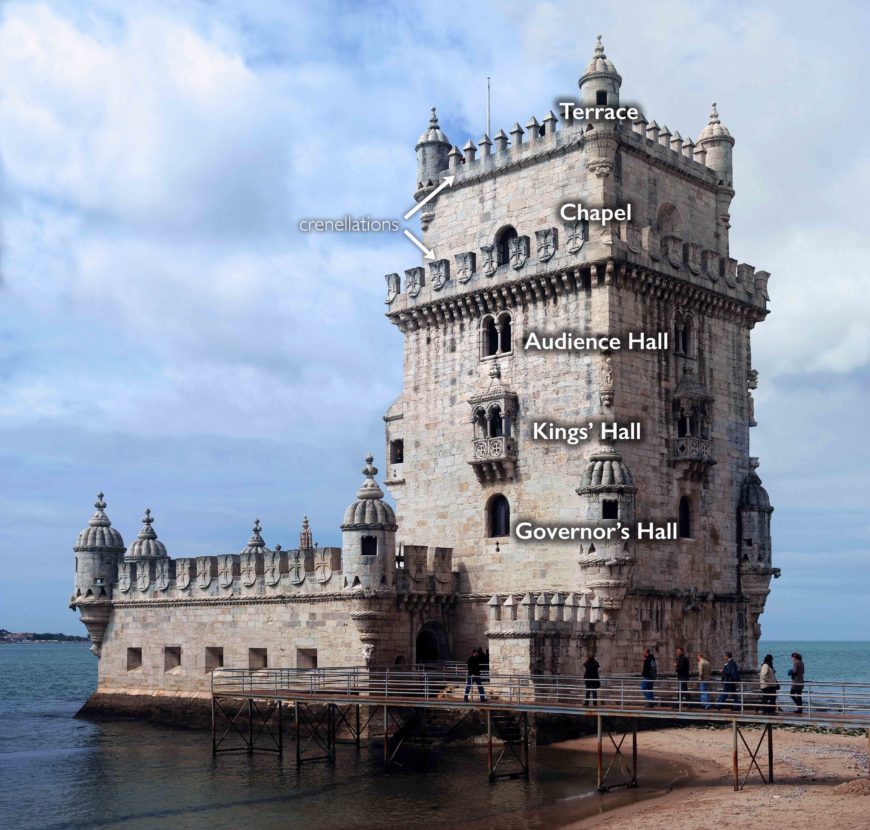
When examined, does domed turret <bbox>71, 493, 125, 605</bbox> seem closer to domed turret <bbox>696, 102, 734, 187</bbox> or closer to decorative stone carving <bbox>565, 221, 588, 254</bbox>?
decorative stone carving <bbox>565, 221, 588, 254</bbox>

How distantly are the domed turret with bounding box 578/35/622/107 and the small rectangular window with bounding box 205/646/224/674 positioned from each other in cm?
2416

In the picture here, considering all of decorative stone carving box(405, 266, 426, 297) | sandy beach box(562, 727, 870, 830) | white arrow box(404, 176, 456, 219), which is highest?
white arrow box(404, 176, 456, 219)

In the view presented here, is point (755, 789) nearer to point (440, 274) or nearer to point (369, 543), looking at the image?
point (369, 543)

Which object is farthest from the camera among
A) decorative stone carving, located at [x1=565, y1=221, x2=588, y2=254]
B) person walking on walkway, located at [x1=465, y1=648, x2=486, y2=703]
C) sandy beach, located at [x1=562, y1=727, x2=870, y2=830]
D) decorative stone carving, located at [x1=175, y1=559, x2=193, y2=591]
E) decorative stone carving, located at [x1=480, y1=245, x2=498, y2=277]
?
decorative stone carving, located at [x1=175, y1=559, x2=193, y2=591]

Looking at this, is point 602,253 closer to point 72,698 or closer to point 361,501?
point 361,501

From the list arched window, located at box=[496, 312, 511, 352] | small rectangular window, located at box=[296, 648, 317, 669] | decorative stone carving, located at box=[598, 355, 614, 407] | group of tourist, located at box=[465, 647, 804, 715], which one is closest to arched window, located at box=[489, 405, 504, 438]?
arched window, located at box=[496, 312, 511, 352]

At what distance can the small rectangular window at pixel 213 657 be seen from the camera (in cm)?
4806

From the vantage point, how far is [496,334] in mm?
44750

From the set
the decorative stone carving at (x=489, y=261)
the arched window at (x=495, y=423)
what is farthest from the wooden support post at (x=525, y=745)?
the decorative stone carving at (x=489, y=261)

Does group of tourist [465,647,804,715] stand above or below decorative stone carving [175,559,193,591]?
below

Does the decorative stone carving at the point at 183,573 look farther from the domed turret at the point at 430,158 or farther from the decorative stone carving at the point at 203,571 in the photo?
the domed turret at the point at 430,158

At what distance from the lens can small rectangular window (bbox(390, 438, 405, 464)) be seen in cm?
4728

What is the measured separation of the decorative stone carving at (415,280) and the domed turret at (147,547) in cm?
1681

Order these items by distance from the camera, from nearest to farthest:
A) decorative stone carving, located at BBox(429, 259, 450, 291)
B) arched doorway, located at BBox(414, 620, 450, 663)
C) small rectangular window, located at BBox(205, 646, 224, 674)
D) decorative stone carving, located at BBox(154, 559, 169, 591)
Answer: arched doorway, located at BBox(414, 620, 450, 663), decorative stone carving, located at BBox(429, 259, 450, 291), small rectangular window, located at BBox(205, 646, 224, 674), decorative stone carving, located at BBox(154, 559, 169, 591)
